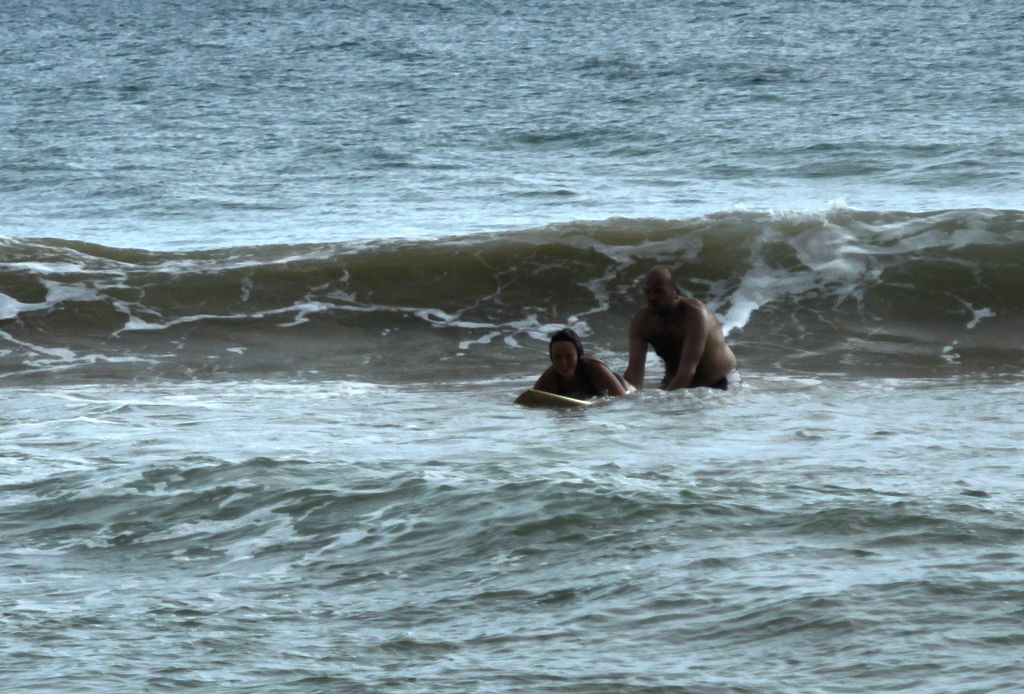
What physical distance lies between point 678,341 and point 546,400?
1.13 meters

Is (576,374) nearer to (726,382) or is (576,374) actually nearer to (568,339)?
(568,339)

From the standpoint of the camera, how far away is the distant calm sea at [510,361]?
471 centimetres

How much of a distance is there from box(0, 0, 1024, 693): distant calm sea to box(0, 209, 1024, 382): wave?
2.0 inches

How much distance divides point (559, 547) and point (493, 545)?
251 mm

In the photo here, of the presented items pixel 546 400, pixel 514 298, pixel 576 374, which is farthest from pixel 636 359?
pixel 514 298

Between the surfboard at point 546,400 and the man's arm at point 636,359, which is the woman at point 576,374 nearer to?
the man's arm at point 636,359

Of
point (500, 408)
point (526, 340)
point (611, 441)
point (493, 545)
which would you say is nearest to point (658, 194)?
point (526, 340)

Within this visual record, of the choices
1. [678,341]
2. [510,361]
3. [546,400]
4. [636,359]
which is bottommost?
[510,361]

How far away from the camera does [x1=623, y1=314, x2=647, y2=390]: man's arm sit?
9.73 metres

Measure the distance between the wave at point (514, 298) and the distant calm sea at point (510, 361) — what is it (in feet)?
0.16

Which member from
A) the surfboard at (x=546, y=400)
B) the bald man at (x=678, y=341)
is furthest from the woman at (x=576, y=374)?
the bald man at (x=678, y=341)

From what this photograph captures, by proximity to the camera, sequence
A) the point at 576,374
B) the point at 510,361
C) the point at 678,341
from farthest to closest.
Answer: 1. the point at 510,361
2. the point at 678,341
3. the point at 576,374

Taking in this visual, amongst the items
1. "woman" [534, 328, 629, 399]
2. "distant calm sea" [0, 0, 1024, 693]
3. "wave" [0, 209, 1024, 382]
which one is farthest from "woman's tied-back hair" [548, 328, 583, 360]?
"wave" [0, 209, 1024, 382]

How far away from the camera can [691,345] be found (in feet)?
31.5
